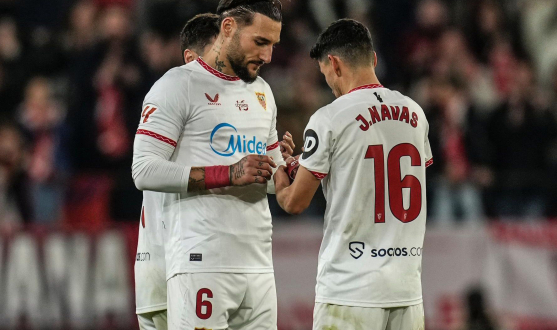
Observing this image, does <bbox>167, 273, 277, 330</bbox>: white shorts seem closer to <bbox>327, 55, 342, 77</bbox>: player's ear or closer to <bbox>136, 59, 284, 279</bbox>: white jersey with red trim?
<bbox>136, 59, 284, 279</bbox>: white jersey with red trim

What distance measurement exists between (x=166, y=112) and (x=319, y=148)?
89cm

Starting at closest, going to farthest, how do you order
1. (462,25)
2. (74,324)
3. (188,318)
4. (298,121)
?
(188,318), (74,324), (298,121), (462,25)

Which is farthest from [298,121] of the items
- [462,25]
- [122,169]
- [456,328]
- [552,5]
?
[552,5]

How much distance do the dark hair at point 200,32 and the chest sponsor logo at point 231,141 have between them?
0.73 metres

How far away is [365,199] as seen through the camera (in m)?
4.94

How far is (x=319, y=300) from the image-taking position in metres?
5.00

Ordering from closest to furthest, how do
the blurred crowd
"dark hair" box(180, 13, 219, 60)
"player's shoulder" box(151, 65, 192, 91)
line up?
"player's shoulder" box(151, 65, 192, 91), "dark hair" box(180, 13, 219, 60), the blurred crowd

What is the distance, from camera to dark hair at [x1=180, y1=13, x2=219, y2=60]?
554 cm

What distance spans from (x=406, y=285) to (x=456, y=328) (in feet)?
17.8

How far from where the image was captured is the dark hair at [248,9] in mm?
5105

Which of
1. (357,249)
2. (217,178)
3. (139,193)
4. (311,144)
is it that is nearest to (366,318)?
(357,249)

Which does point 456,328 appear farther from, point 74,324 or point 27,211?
point 27,211

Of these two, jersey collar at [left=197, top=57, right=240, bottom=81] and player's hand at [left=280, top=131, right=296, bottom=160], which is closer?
jersey collar at [left=197, top=57, right=240, bottom=81]

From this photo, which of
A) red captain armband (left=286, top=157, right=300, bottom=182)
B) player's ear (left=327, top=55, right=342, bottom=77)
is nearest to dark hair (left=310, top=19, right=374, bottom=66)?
player's ear (left=327, top=55, right=342, bottom=77)
